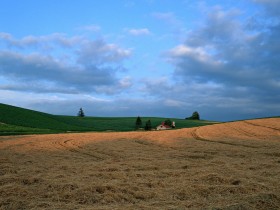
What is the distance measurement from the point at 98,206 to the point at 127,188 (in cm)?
205

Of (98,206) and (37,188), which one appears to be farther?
(37,188)

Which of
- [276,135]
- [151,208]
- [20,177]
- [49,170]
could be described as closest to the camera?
[151,208]

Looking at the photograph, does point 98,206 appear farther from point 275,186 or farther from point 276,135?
point 276,135

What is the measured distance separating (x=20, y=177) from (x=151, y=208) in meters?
6.47

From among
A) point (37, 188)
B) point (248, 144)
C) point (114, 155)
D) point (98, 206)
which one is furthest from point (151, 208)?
point (248, 144)

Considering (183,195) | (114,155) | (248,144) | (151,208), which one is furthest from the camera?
(248,144)

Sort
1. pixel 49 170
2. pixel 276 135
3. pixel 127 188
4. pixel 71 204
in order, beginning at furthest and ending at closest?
1. pixel 276 135
2. pixel 49 170
3. pixel 127 188
4. pixel 71 204

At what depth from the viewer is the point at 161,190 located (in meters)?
10.5

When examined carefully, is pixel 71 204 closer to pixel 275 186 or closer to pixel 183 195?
pixel 183 195

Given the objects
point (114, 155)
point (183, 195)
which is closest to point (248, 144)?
point (114, 155)

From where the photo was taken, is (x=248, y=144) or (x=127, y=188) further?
(x=248, y=144)

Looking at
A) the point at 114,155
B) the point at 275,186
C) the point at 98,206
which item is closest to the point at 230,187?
the point at 275,186

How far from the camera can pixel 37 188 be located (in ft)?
36.0

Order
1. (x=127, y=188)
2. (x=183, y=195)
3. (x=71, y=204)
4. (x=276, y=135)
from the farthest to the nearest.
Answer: (x=276, y=135)
(x=127, y=188)
(x=183, y=195)
(x=71, y=204)
